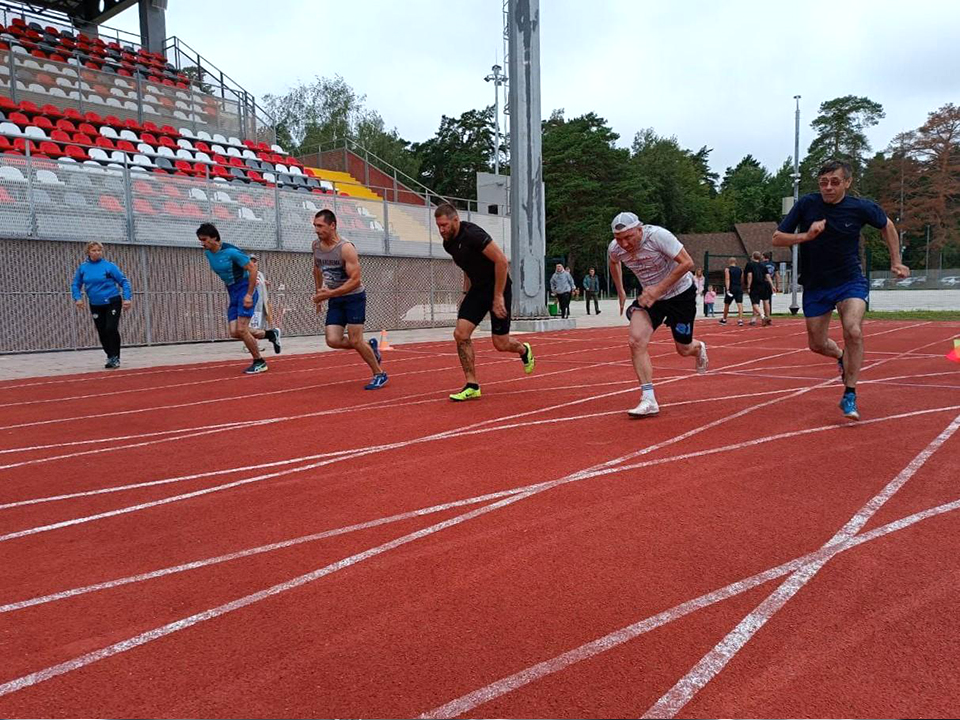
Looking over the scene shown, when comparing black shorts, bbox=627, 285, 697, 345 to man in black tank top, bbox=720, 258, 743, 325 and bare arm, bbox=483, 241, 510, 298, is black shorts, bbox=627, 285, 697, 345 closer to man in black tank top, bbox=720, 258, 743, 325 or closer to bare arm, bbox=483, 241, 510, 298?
bare arm, bbox=483, 241, 510, 298

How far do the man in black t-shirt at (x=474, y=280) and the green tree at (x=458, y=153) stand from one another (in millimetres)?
68995

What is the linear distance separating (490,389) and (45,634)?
18.7ft

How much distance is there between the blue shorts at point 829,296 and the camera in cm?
567

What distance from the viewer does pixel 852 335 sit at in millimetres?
5527

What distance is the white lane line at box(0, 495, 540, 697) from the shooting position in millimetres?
2178

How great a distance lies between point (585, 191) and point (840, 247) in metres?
63.4

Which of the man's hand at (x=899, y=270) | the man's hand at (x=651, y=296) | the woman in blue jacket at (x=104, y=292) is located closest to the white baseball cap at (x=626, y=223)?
the man's hand at (x=651, y=296)

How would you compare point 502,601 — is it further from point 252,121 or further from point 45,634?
point 252,121

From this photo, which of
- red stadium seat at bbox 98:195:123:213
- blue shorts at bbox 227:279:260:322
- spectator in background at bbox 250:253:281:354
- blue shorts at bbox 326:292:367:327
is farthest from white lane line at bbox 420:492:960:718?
red stadium seat at bbox 98:195:123:213

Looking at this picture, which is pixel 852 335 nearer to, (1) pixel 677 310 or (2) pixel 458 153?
(1) pixel 677 310

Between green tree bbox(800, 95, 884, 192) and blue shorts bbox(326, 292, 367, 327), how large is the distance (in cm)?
7696

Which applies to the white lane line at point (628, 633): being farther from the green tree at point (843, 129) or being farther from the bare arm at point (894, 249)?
the green tree at point (843, 129)

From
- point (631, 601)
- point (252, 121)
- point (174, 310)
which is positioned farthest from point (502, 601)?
point (252, 121)

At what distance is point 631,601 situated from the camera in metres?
2.59
